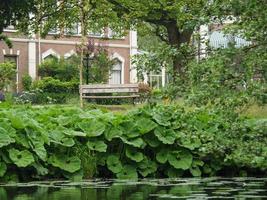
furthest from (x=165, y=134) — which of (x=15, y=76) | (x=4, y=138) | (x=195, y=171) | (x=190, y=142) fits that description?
(x=15, y=76)

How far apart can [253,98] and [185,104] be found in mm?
646

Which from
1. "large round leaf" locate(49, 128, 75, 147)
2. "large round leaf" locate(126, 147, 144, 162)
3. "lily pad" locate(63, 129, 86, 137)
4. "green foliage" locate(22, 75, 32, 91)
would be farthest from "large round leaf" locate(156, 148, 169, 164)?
"green foliage" locate(22, 75, 32, 91)

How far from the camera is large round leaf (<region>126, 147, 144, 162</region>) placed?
29.3 feet

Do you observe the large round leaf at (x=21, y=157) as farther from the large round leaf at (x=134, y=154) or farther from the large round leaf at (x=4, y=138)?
the large round leaf at (x=134, y=154)

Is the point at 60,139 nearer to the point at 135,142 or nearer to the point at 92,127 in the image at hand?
the point at 92,127

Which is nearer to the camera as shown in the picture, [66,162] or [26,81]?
[66,162]

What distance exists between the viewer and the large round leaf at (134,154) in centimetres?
895

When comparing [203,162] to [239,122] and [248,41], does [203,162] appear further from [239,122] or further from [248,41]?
[248,41]

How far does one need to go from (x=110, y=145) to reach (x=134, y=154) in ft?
1.08

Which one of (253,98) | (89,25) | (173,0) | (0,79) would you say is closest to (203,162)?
(253,98)

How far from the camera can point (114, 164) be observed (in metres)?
8.95

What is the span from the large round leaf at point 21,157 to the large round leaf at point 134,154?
1.24 meters

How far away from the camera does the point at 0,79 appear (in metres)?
25.2

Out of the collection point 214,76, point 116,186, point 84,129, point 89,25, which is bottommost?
point 116,186
